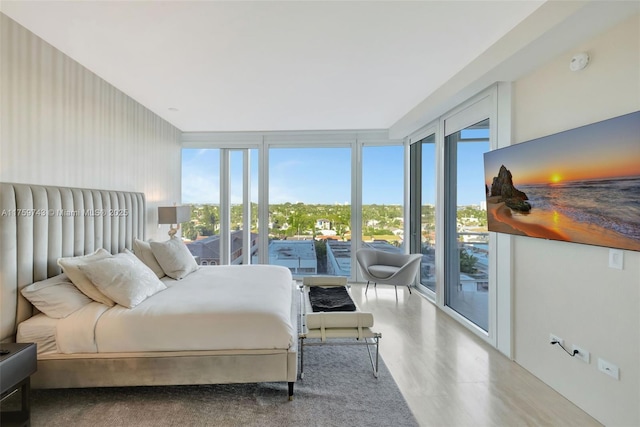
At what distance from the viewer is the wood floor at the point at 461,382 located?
1.86m

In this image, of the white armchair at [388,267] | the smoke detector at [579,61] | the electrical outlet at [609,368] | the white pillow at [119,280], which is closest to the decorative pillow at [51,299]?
the white pillow at [119,280]

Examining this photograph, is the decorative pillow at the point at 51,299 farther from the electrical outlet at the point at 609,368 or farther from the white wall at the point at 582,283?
the electrical outlet at the point at 609,368

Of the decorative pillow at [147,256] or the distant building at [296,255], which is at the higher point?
the decorative pillow at [147,256]

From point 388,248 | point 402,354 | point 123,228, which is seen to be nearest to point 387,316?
point 402,354

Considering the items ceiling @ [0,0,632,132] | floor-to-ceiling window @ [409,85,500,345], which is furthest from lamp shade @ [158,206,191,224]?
floor-to-ceiling window @ [409,85,500,345]

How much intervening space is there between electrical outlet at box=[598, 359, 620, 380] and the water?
0.85 metres

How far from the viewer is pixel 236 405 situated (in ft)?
6.46

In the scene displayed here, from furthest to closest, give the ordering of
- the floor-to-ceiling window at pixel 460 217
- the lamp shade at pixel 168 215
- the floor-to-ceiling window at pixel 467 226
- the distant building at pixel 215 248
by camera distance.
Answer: the distant building at pixel 215 248 < the lamp shade at pixel 168 215 < the floor-to-ceiling window at pixel 467 226 < the floor-to-ceiling window at pixel 460 217

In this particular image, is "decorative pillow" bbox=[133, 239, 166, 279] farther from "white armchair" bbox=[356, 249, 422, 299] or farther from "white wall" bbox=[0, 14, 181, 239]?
"white armchair" bbox=[356, 249, 422, 299]

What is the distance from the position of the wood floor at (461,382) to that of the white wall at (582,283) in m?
0.13

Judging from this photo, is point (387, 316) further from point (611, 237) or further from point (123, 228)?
point (123, 228)

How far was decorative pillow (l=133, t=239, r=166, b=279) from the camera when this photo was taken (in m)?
3.10

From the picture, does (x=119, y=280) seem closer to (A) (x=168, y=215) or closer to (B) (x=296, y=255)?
(A) (x=168, y=215)

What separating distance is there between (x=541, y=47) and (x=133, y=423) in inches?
150
